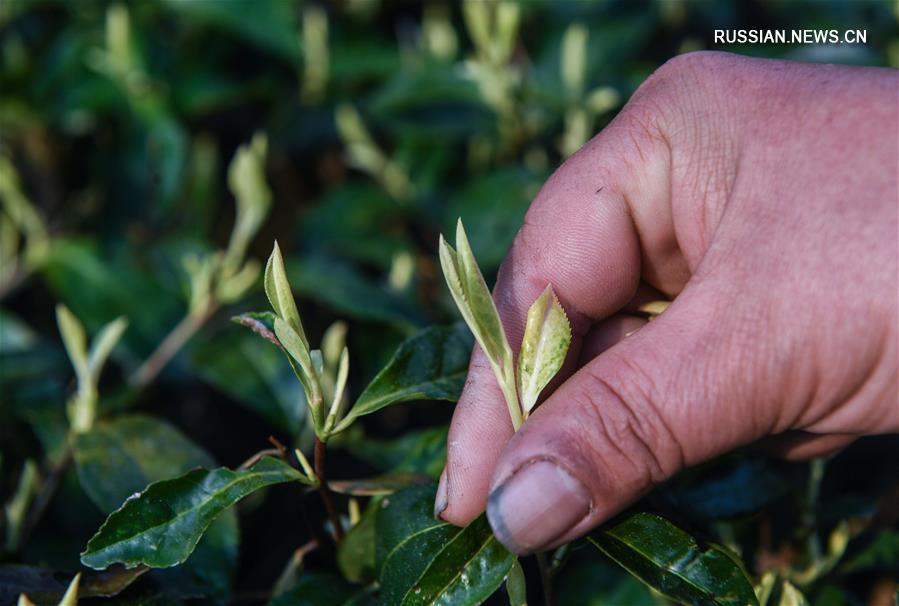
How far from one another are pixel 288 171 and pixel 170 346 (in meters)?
0.77

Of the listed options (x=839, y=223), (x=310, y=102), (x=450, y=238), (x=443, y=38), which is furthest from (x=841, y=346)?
(x=310, y=102)

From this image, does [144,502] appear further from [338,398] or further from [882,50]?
[882,50]

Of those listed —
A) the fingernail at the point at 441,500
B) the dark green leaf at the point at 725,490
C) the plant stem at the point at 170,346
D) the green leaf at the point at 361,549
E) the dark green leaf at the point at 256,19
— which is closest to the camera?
the fingernail at the point at 441,500

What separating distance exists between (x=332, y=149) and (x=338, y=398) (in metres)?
1.43

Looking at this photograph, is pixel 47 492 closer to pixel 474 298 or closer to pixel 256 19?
pixel 474 298

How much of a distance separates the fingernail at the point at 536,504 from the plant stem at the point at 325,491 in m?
0.20

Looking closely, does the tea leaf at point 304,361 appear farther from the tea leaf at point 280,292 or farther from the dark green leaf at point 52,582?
the dark green leaf at point 52,582

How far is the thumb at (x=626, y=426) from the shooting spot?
83 cm

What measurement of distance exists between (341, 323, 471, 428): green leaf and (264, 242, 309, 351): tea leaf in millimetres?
103

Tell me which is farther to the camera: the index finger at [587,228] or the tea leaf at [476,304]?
the index finger at [587,228]

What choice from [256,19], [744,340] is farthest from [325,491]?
[256,19]

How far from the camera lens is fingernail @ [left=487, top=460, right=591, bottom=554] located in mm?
819

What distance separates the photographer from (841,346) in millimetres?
840

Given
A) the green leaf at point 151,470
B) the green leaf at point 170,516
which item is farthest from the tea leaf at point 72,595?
the green leaf at point 151,470
